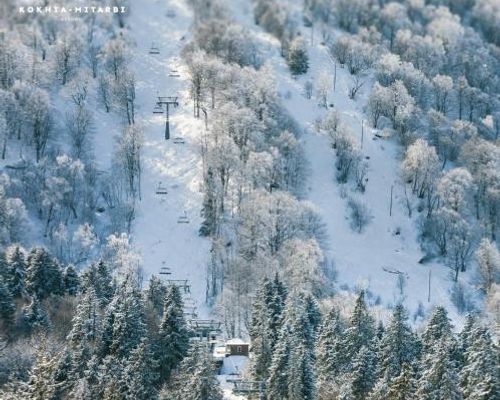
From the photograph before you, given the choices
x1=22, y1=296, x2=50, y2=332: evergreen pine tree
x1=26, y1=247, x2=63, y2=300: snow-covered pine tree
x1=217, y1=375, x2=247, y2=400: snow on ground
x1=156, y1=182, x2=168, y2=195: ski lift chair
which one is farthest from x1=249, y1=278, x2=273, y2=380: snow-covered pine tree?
x1=156, y1=182, x2=168, y2=195: ski lift chair

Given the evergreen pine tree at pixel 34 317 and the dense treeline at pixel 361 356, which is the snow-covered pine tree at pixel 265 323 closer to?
the dense treeline at pixel 361 356

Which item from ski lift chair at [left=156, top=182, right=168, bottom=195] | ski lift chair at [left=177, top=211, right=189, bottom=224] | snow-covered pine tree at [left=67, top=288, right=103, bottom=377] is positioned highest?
snow-covered pine tree at [left=67, top=288, right=103, bottom=377]

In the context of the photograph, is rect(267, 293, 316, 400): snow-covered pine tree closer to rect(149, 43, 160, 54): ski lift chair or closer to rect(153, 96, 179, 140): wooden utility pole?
rect(153, 96, 179, 140): wooden utility pole

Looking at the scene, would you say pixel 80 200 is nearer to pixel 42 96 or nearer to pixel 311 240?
pixel 42 96

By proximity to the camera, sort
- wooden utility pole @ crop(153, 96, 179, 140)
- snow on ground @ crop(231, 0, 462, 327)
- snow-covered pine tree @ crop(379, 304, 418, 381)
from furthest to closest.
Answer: wooden utility pole @ crop(153, 96, 179, 140)
snow on ground @ crop(231, 0, 462, 327)
snow-covered pine tree @ crop(379, 304, 418, 381)

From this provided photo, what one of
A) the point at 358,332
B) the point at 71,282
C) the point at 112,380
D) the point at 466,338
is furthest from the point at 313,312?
the point at 112,380

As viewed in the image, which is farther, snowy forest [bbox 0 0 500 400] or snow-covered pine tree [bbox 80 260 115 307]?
snow-covered pine tree [bbox 80 260 115 307]

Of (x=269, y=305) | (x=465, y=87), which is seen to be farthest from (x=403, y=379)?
(x=465, y=87)

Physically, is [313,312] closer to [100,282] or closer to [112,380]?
[100,282]
